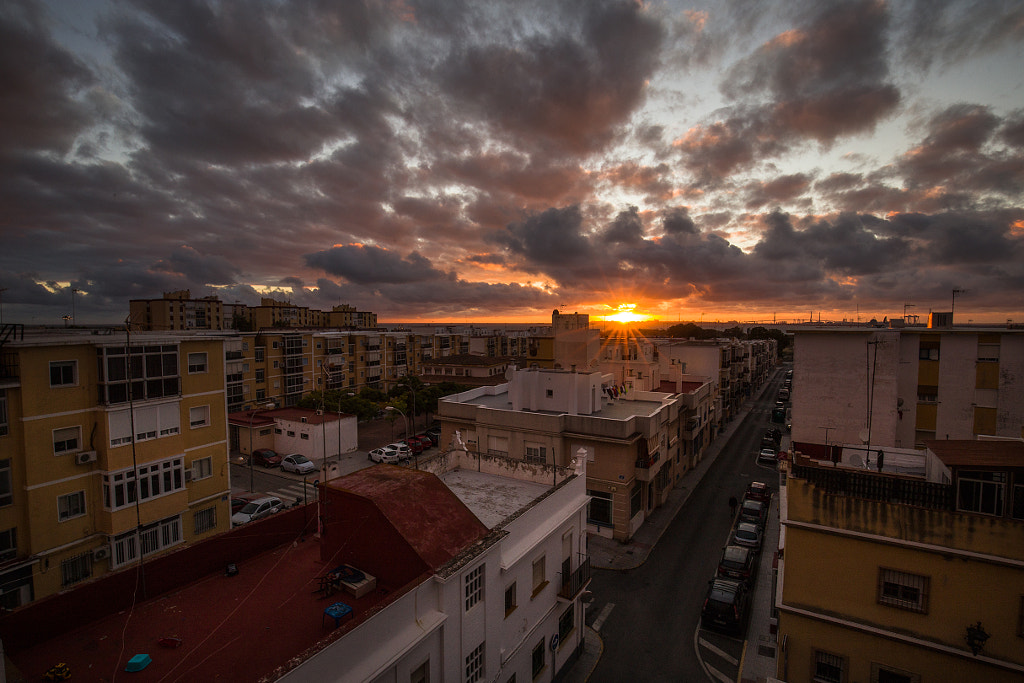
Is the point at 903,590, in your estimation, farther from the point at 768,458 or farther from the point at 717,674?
the point at 768,458

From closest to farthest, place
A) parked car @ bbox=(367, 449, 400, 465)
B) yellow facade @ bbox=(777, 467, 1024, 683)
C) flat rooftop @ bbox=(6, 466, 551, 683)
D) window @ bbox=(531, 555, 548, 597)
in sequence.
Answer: flat rooftop @ bbox=(6, 466, 551, 683), yellow facade @ bbox=(777, 467, 1024, 683), window @ bbox=(531, 555, 548, 597), parked car @ bbox=(367, 449, 400, 465)

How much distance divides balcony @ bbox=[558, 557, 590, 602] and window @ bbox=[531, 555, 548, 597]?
47.3 inches

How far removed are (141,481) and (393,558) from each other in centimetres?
1469

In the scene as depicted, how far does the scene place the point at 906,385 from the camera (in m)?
23.1

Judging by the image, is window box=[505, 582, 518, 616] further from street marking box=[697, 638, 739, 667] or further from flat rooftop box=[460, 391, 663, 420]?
flat rooftop box=[460, 391, 663, 420]

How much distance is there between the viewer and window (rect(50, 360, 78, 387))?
15945 millimetres

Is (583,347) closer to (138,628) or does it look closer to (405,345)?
(405,345)

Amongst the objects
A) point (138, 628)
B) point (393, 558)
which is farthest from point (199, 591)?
point (393, 558)

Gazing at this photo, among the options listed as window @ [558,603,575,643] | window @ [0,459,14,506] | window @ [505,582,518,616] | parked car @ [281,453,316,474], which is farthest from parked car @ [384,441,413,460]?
window @ [505,582,518,616]

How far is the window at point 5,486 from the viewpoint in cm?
1495

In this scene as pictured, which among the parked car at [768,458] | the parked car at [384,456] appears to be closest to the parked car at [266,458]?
the parked car at [384,456]

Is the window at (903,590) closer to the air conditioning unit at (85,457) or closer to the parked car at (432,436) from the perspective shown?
the air conditioning unit at (85,457)

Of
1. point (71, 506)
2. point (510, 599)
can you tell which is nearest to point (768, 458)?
point (510, 599)

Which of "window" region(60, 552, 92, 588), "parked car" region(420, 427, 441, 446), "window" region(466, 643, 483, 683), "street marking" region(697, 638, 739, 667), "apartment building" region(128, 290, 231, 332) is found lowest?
"street marking" region(697, 638, 739, 667)
